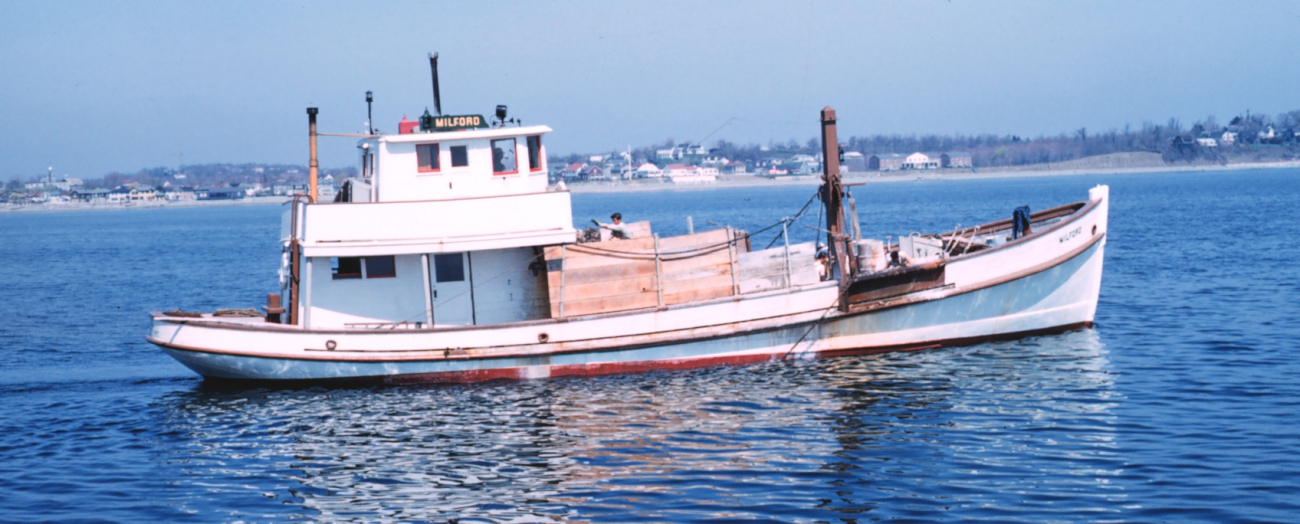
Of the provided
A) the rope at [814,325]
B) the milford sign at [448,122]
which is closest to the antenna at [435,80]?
the milford sign at [448,122]

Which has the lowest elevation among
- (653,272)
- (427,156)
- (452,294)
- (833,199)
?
(452,294)

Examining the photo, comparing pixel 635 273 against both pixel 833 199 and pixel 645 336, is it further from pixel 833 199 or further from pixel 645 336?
pixel 833 199

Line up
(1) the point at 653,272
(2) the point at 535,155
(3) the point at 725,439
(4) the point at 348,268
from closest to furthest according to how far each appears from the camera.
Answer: (3) the point at 725,439
(1) the point at 653,272
(4) the point at 348,268
(2) the point at 535,155

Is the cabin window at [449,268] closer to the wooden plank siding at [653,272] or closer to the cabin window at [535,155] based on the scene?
the wooden plank siding at [653,272]

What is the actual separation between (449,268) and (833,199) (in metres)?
7.18

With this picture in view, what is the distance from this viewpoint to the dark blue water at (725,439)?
12.3 meters

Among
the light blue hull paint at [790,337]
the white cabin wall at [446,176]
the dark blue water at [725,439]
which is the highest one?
the white cabin wall at [446,176]

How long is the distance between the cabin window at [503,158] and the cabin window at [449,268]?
1.79 metres

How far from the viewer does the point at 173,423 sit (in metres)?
17.3

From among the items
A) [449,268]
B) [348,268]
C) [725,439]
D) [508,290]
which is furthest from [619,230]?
[725,439]

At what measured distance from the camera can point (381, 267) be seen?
19.6m

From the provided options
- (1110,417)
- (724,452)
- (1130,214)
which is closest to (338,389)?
(724,452)

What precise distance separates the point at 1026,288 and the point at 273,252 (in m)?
51.4

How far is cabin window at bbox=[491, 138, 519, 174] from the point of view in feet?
64.5
